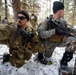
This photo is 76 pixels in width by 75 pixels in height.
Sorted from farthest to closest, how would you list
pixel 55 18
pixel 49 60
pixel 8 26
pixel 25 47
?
pixel 49 60
pixel 55 18
pixel 25 47
pixel 8 26

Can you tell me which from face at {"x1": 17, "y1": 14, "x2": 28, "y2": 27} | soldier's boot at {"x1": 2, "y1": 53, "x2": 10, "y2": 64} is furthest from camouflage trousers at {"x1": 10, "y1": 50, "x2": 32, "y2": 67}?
face at {"x1": 17, "y1": 14, "x2": 28, "y2": 27}

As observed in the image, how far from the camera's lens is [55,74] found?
3881 mm

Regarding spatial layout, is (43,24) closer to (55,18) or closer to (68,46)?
(55,18)

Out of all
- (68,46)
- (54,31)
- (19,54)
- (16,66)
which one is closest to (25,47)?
(19,54)

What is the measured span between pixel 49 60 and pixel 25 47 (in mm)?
1001

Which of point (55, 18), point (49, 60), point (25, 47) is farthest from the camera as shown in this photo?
point (49, 60)

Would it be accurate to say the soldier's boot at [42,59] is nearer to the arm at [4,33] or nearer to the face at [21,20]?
the face at [21,20]

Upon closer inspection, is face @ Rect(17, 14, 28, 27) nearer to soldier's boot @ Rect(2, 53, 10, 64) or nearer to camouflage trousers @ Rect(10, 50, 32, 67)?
camouflage trousers @ Rect(10, 50, 32, 67)

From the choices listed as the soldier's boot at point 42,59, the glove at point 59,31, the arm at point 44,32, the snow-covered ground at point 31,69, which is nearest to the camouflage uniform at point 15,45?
the snow-covered ground at point 31,69

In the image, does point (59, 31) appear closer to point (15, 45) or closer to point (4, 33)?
point (15, 45)

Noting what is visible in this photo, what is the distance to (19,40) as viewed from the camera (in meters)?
3.78

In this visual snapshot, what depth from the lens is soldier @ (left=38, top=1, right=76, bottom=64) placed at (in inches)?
156

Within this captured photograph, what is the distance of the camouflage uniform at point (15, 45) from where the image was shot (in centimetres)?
352

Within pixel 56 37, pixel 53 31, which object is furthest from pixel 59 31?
pixel 56 37
